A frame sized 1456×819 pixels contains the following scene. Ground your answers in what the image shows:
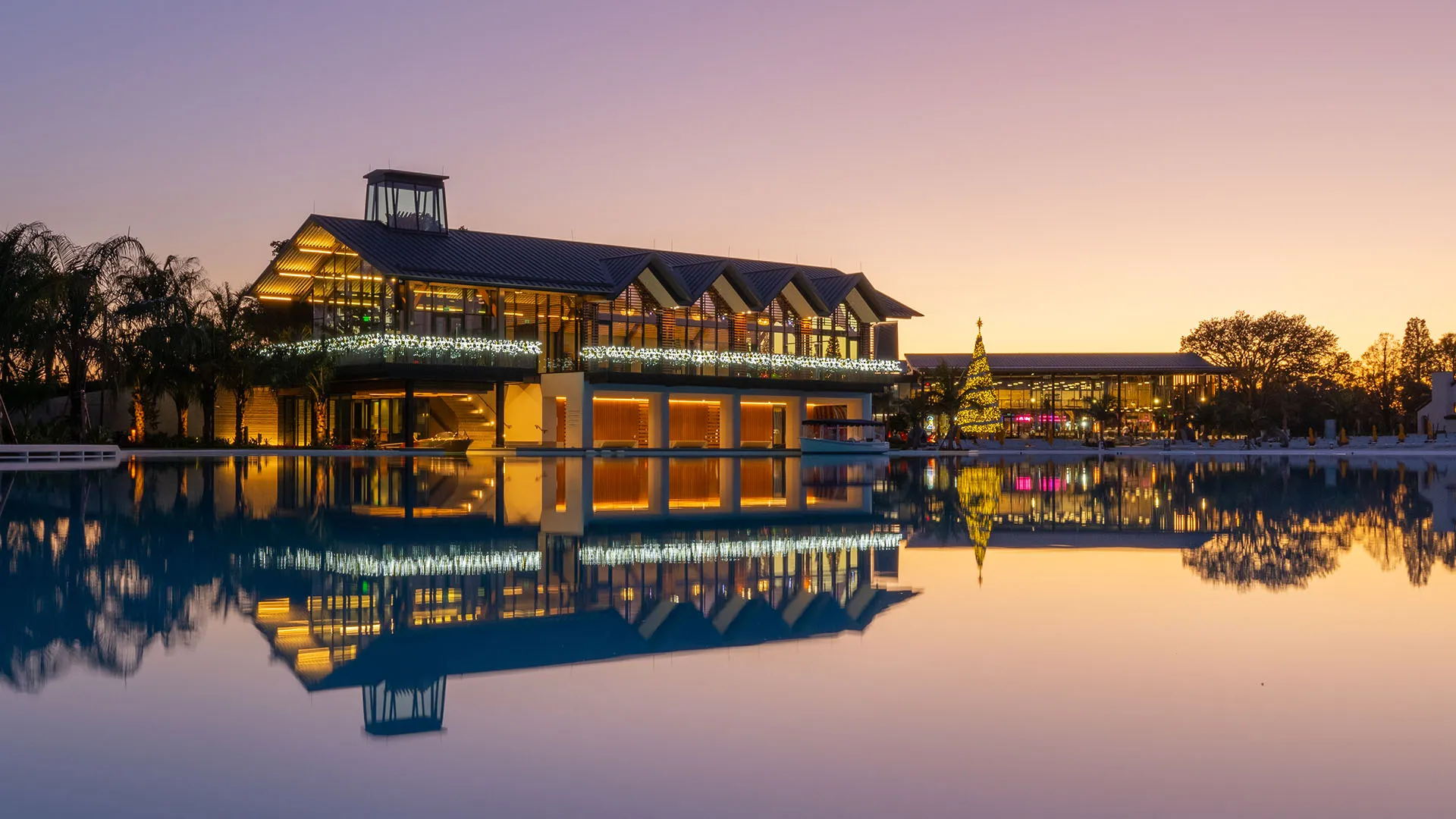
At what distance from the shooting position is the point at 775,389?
6141 cm

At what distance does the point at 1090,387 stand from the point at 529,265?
68316 millimetres

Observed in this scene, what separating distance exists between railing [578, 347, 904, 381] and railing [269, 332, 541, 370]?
116 inches

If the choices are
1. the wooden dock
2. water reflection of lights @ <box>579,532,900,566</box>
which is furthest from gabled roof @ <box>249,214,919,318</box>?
water reflection of lights @ <box>579,532,900,566</box>

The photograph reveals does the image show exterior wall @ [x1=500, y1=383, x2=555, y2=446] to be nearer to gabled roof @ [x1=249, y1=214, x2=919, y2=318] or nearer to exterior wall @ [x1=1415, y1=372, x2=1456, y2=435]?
gabled roof @ [x1=249, y1=214, x2=919, y2=318]

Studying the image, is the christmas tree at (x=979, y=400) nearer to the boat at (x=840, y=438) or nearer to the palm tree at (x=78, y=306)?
the boat at (x=840, y=438)

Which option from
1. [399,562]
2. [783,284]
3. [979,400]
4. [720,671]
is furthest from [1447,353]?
[720,671]

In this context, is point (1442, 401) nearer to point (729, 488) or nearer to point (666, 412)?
point (666, 412)

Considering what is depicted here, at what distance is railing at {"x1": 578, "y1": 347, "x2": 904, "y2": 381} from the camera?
55344 millimetres

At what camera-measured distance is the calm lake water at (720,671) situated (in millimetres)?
4930

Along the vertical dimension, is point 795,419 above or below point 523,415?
below

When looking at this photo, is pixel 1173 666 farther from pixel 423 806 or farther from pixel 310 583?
pixel 310 583

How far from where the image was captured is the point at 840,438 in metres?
64.9

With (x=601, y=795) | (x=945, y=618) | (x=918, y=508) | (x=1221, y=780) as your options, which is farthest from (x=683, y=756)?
(x=918, y=508)

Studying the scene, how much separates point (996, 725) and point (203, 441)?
50858 millimetres
